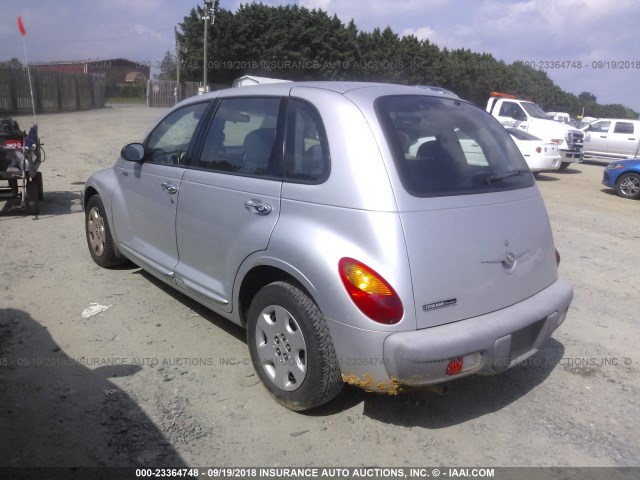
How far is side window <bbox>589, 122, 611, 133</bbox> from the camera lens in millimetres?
21473

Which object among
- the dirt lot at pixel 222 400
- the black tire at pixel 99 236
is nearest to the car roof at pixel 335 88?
the dirt lot at pixel 222 400

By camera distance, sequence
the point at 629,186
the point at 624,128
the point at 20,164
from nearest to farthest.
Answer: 1. the point at 20,164
2. the point at 629,186
3. the point at 624,128

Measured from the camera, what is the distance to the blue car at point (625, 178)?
12.7m

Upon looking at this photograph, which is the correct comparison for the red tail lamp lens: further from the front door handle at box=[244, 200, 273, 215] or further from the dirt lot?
the front door handle at box=[244, 200, 273, 215]

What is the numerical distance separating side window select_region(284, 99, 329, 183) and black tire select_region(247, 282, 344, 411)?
0.65 m

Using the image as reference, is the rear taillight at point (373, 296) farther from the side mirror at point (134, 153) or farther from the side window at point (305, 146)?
the side mirror at point (134, 153)

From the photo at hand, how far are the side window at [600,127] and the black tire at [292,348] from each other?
22.3 m

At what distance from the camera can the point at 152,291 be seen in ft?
16.3

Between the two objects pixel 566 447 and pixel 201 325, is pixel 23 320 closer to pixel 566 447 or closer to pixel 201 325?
pixel 201 325

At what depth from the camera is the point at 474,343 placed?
2711mm

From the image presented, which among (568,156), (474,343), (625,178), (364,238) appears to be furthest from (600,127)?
(364,238)

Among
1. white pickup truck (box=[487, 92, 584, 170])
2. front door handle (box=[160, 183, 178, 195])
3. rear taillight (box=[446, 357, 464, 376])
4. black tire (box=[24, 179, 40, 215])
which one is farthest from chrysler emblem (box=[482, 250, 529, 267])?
white pickup truck (box=[487, 92, 584, 170])

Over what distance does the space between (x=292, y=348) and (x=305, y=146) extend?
1186 mm

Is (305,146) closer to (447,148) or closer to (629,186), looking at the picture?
(447,148)
